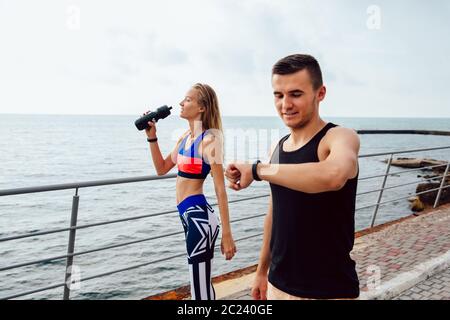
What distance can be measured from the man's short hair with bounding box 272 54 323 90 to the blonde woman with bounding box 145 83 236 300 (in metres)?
1.20

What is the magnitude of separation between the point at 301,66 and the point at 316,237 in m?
0.78

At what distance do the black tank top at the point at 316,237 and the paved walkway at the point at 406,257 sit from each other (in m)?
2.29

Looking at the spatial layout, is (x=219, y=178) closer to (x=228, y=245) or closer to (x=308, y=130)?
(x=228, y=245)

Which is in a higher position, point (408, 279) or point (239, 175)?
point (239, 175)

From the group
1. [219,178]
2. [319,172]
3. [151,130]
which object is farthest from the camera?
[151,130]

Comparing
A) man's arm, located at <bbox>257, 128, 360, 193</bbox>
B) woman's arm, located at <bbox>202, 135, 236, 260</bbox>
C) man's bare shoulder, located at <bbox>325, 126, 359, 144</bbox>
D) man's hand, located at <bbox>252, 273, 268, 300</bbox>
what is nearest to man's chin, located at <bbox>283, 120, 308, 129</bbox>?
man's bare shoulder, located at <bbox>325, 126, 359, 144</bbox>

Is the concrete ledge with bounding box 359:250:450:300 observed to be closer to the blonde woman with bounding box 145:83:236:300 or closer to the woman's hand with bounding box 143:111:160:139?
the blonde woman with bounding box 145:83:236:300

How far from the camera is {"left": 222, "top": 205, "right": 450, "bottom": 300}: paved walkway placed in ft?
12.6

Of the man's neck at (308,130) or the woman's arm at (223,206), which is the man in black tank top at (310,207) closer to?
the man's neck at (308,130)

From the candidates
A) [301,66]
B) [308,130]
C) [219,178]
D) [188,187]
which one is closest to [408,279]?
[219,178]

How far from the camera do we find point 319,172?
1.24m

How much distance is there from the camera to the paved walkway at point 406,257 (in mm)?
3840

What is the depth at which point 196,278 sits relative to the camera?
2.71 metres

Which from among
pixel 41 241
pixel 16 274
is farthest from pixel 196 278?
pixel 41 241
